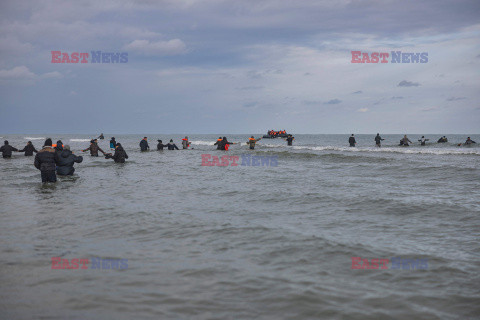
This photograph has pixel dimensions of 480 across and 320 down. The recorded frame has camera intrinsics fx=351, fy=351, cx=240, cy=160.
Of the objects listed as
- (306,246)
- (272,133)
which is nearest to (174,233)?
(306,246)

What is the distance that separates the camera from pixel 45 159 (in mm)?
13008

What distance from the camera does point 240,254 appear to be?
561cm

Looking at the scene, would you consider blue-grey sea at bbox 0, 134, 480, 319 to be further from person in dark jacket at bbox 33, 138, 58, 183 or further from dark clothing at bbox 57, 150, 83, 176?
dark clothing at bbox 57, 150, 83, 176

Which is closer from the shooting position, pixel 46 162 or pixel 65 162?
pixel 46 162

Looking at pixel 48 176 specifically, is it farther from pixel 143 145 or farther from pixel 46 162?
pixel 143 145

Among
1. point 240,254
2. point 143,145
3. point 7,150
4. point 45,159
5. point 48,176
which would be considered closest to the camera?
point 240,254

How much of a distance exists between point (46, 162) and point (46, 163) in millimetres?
37

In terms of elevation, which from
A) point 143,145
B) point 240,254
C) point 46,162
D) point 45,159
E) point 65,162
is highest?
point 143,145

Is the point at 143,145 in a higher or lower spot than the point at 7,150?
higher

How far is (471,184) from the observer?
45.4 ft

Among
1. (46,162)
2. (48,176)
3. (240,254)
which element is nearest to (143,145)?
(48,176)

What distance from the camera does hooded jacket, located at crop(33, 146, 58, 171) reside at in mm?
12875

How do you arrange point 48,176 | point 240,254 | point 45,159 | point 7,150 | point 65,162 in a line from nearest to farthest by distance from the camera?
point 240,254
point 45,159
point 48,176
point 65,162
point 7,150

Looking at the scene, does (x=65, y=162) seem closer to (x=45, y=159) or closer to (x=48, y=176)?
(x=48, y=176)
